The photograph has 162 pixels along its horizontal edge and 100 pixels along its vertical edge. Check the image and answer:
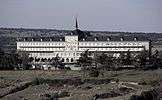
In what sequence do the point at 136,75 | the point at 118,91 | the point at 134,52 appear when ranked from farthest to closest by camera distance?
the point at 134,52, the point at 136,75, the point at 118,91

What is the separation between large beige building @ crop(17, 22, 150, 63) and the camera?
330 ft

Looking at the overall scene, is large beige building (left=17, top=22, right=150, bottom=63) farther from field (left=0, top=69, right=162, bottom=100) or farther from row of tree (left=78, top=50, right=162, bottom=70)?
field (left=0, top=69, right=162, bottom=100)

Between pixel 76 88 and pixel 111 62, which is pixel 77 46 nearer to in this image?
pixel 111 62

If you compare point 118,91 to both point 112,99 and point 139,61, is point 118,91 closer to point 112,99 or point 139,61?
point 112,99

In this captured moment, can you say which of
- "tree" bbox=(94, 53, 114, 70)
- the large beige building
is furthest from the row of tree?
the large beige building

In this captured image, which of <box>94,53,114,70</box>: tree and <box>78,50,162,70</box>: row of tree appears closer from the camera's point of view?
<box>94,53,114,70</box>: tree

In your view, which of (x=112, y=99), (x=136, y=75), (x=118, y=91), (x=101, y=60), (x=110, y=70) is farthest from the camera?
(x=101, y=60)

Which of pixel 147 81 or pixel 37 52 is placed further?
pixel 37 52

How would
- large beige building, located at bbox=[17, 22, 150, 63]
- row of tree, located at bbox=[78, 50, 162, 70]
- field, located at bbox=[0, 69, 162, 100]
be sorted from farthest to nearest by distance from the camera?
1. large beige building, located at bbox=[17, 22, 150, 63]
2. row of tree, located at bbox=[78, 50, 162, 70]
3. field, located at bbox=[0, 69, 162, 100]

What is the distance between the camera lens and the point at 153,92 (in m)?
42.8

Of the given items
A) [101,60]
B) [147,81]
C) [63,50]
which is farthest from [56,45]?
[147,81]

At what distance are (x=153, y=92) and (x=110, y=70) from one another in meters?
29.4

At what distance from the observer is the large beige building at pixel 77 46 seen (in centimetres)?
10069

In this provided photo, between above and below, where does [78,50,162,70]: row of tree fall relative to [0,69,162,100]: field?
above
